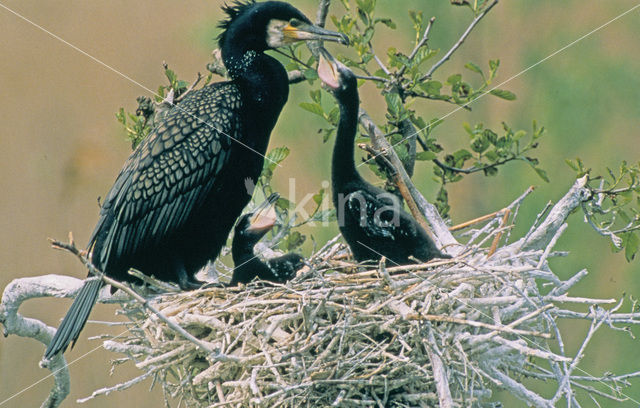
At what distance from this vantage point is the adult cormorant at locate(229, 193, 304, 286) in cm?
273

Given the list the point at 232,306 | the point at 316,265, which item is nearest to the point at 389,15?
the point at 316,265

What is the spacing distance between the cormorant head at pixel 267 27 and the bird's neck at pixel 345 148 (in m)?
0.31

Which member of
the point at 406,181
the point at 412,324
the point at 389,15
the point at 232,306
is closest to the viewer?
the point at 412,324

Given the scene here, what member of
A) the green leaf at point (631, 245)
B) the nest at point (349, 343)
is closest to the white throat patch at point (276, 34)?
the nest at point (349, 343)

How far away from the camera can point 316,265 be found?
281 cm

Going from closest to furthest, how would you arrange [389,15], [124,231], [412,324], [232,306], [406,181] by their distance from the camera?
[412,324] → [232,306] → [124,231] → [406,181] → [389,15]

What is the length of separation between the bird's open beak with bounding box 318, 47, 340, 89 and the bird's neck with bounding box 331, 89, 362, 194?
7 cm

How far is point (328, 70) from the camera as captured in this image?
2.81 metres

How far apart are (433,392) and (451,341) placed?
→ 0.17m

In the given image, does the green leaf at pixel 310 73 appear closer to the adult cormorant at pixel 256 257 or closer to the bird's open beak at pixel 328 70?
the bird's open beak at pixel 328 70

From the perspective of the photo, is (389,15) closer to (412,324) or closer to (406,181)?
(406,181)

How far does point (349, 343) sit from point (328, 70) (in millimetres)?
1064

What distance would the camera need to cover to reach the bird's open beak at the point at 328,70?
9.07 ft

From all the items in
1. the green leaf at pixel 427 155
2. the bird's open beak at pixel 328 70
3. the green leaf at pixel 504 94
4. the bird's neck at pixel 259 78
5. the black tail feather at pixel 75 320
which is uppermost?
the bird's neck at pixel 259 78
